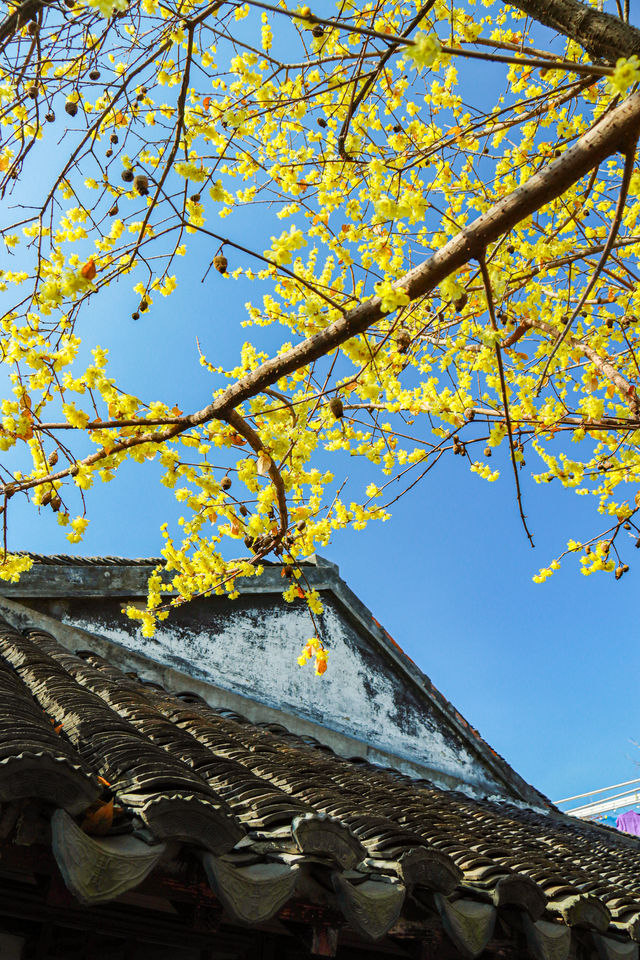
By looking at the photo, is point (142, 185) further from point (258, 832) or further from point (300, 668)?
point (300, 668)

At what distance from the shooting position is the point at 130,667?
556cm

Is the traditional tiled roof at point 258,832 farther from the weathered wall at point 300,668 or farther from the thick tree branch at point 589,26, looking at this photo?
the thick tree branch at point 589,26

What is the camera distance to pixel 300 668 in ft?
21.9

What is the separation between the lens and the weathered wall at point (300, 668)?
19.3ft

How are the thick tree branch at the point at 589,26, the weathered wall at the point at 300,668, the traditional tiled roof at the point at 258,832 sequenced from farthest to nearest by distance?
the weathered wall at the point at 300,668
the thick tree branch at the point at 589,26
the traditional tiled roof at the point at 258,832

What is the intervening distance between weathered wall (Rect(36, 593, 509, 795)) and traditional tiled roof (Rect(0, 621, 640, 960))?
46.3 inches

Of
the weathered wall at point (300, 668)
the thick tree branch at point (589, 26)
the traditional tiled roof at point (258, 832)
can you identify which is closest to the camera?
the traditional tiled roof at point (258, 832)

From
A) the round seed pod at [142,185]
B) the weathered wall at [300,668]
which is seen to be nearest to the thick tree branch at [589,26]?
the round seed pod at [142,185]

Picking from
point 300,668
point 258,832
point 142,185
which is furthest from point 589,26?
point 300,668

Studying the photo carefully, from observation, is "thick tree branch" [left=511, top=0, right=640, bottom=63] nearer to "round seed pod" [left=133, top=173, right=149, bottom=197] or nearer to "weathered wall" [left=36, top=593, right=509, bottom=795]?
"round seed pod" [left=133, top=173, right=149, bottom=197]

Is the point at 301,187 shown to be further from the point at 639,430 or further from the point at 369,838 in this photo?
the point at 369,838

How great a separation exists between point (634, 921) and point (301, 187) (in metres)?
4.14

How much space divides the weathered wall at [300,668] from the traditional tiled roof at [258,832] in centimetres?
118

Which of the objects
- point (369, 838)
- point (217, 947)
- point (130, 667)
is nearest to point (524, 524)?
point (369, 838)
